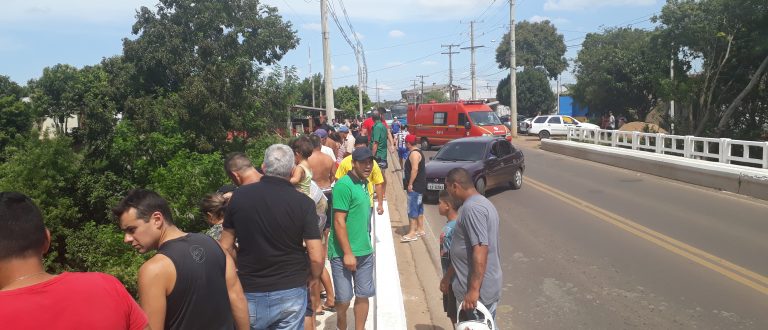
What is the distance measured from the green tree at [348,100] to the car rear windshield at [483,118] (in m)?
40.1

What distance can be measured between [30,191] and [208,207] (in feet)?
26.6

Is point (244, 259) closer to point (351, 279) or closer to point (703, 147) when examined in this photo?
point (351, 279)

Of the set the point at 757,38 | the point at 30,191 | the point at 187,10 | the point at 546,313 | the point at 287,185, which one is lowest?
the point at 546,313

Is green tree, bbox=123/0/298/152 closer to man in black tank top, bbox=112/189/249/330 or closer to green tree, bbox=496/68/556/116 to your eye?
man in black tank top, bbox=112/189/249/330

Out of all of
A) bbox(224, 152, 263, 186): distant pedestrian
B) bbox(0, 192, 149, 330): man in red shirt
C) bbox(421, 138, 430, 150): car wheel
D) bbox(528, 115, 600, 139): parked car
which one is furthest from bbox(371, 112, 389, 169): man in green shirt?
bbox(528, 115, 600, 139): parked car

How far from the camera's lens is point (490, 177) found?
1313 cm

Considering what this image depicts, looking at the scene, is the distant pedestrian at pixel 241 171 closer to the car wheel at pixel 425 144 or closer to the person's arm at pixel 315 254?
the person's arm at pixel 315 254

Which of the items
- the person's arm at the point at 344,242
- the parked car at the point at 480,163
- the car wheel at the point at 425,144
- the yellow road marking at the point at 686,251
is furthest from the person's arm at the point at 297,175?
the car wheel at the point at 425,144

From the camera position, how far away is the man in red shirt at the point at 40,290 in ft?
6.07

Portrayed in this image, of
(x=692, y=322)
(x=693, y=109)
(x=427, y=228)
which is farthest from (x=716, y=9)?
(x=692, y=322)

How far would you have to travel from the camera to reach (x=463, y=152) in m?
13.5

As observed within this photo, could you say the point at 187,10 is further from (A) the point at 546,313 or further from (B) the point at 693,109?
(A) the point at 546,313

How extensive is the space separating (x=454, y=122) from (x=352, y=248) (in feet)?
68.8

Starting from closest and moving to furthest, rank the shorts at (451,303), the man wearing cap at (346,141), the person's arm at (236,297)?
the person's arm at (236,297)
the shorts at (451,303)
the man wearing cap at (346,141)
